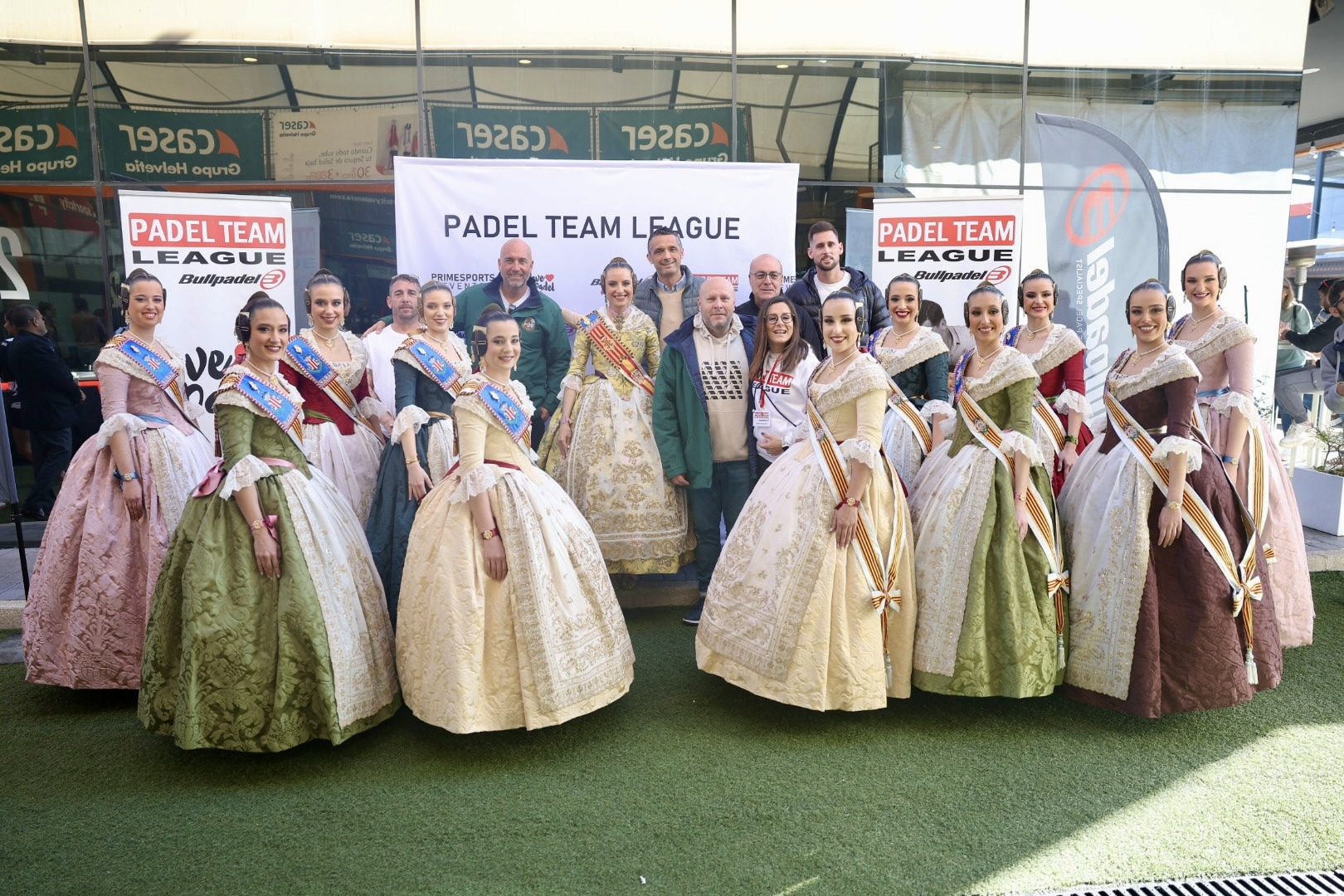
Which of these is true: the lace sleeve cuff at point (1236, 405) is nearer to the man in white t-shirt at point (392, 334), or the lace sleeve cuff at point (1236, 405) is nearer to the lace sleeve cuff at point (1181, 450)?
the lace sleeve cuff at point (1181, 450)

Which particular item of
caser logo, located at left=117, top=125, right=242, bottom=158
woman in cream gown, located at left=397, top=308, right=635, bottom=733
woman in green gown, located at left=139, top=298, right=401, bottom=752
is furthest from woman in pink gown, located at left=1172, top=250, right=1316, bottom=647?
caser logo, located at left=117, top=125, right=242, bottom=158

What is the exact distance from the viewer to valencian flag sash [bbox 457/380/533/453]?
2.85 m

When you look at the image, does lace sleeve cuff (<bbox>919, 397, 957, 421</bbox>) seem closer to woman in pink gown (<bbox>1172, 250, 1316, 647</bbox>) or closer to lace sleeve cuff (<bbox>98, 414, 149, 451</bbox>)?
woman in pink gown (<bbox>1172, 250, 1316, 647</bbox>)

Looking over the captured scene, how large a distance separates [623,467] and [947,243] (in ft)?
7.75

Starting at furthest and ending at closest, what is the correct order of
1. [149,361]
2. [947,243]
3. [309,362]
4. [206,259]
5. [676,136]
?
[676,136] → [947,243] → [206,259] → [309,362] → [149,361]

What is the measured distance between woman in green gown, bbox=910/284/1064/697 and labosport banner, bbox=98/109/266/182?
4.77m

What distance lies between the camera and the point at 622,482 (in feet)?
13.3

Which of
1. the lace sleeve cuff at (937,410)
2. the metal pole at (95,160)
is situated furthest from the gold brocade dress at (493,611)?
the metal pole at (95,160)

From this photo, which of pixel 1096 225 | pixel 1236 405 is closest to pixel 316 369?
pixel 1236 405

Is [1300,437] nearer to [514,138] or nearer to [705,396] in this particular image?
[705,396]

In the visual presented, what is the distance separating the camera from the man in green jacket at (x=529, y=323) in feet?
14.2

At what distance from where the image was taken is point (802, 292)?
422cm

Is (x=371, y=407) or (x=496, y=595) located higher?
(x=371, y=407)

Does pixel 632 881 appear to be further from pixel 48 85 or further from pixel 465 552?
pixel 48 85
